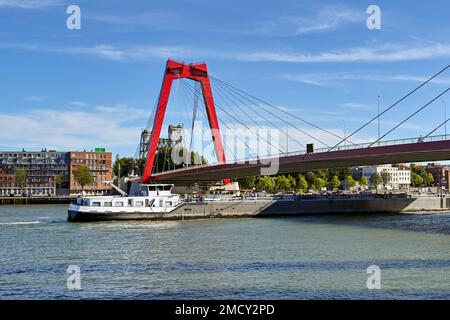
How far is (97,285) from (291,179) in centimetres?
Result: 9241

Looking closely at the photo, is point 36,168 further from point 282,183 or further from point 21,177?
point 282,183

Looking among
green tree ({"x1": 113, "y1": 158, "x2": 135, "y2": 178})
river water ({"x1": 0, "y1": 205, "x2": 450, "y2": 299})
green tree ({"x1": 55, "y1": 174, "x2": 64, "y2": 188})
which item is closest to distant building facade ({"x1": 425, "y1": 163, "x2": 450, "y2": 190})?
green tree ({"x1": 113, "y1": 158, "x2": 135, "y2": 178})

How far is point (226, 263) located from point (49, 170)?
4635 inches

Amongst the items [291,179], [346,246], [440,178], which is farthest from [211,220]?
[440,178]

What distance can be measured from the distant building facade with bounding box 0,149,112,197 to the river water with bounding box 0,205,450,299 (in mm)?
96751

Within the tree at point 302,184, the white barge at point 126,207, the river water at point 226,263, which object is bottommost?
the river water at point 226,263

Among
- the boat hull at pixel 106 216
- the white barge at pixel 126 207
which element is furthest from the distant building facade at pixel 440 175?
the boat hull at pixel 106 216

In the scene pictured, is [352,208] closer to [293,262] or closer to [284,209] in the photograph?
[284,209]

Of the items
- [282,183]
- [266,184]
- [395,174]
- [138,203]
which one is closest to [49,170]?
[266,184]

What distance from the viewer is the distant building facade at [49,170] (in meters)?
127

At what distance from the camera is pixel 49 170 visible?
130 m

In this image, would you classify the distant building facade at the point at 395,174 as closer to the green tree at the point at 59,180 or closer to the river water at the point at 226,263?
the green tree at the point at 59,180

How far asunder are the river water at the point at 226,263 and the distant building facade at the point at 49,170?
3809 inches
